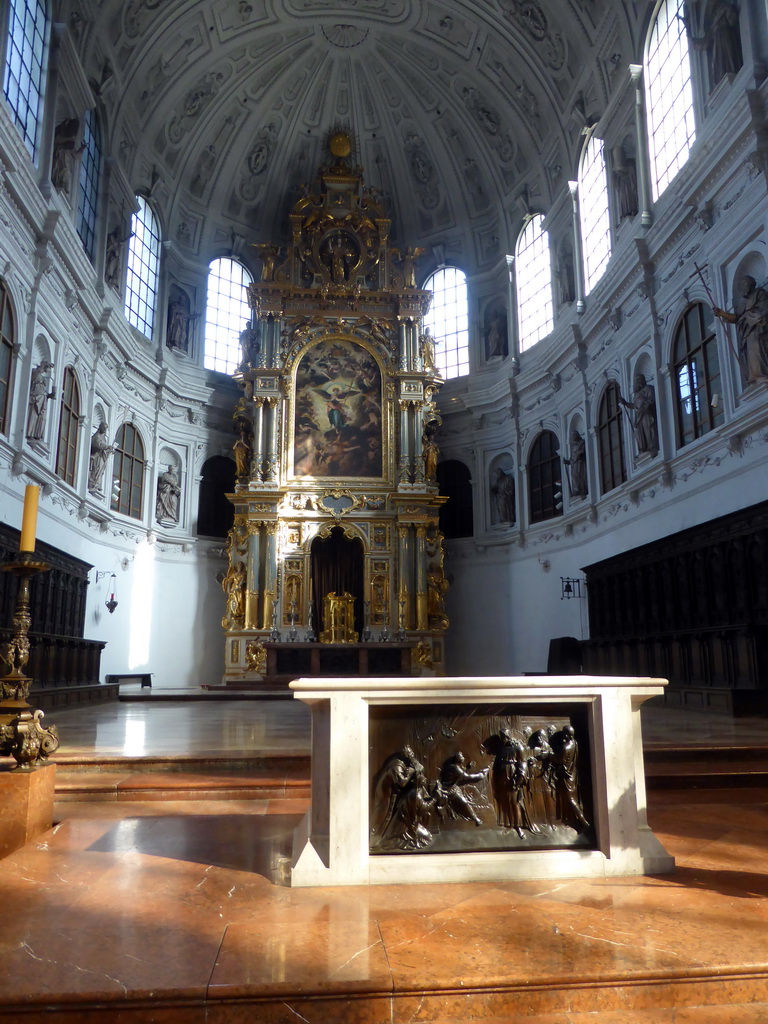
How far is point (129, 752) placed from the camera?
24.1 ft

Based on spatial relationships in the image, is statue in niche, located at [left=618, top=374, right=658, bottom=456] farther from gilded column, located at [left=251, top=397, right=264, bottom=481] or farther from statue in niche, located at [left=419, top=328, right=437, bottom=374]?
gilded column, located at [left=251, top=397, right=264, bottom=481]

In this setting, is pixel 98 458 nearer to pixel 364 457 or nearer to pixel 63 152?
pixel 63 152

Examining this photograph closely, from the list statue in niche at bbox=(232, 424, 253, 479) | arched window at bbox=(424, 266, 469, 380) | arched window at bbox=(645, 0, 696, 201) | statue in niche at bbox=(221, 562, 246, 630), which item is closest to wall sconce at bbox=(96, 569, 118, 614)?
statue in niche at bbox=(221, 562, 246, 630)

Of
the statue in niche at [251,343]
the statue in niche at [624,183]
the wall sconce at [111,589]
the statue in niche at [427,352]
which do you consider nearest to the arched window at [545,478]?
the statue in niche at [427,352]

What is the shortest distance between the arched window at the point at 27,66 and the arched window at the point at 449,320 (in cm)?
1370

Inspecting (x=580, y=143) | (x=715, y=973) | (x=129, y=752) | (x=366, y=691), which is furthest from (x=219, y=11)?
(x=715, y=973)

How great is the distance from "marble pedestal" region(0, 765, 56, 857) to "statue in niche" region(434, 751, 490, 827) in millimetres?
2600

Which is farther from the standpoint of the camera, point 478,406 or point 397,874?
point 478,406

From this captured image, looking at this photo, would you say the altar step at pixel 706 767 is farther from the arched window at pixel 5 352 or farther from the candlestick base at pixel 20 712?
the arched window at pixel 5 352

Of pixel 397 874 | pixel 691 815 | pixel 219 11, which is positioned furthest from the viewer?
pixel 219 11

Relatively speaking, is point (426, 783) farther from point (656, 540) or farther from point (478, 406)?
point (478, 406)

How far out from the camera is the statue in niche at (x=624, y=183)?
A: 1727 centimetres

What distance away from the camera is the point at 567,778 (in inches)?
171

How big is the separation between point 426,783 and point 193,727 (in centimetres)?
682
